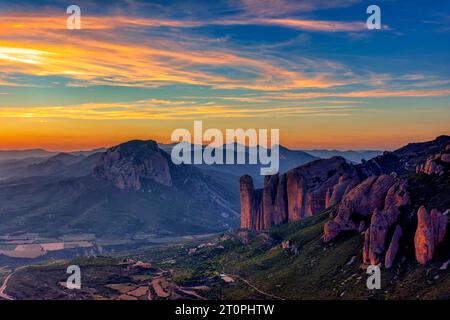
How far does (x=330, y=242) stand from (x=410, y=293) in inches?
2240

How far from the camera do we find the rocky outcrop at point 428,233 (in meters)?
151

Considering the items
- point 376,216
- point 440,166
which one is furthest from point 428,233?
point 440,166

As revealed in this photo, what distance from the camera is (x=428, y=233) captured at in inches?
5965

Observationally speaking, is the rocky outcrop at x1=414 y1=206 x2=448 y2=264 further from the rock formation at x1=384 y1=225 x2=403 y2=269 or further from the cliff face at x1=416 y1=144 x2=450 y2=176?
the cliff face at x1=416 y1=144 x2=450 y2=176

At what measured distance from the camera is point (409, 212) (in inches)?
6752

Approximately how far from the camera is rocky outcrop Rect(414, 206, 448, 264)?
150875mm

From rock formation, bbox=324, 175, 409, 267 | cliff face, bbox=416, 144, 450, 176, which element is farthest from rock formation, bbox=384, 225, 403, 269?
cliff face, bbox=416, 144, 450, 176

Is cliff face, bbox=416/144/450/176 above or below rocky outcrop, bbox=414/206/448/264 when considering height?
above

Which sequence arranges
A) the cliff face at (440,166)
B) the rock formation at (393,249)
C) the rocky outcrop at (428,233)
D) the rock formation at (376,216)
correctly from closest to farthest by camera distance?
the rocky outcrop at (428,233) → the rock formation at (393,249) → the rock formation at (376,216) → the cliff face at (440,166)

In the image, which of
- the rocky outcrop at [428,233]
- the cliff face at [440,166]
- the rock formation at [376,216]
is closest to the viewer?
the rocky outcrop at [428,233]

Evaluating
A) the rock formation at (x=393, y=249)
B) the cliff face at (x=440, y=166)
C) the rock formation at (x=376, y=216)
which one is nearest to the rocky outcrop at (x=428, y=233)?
the rock formation at (x=393, y=249)

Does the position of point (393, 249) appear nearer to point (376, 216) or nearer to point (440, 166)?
point (376, 216)

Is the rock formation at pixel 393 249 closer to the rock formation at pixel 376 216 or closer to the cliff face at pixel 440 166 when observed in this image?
the rock formation at pixel 376 216
